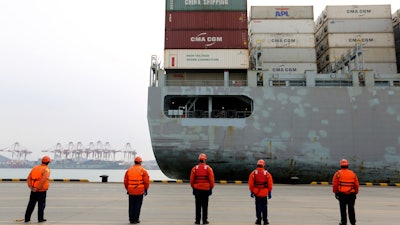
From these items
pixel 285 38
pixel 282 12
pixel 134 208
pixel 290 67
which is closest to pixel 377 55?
pixel 290 67

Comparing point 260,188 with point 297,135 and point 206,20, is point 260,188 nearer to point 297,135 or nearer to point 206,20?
point 297,135

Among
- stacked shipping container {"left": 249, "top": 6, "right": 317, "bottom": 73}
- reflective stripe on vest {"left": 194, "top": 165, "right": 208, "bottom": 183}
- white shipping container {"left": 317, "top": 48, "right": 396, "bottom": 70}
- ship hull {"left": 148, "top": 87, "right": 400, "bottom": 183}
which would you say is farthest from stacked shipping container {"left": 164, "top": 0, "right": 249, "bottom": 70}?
reflective stripe on vest {"left": 194, "top": 165, "right": 208, "bottom": 183}

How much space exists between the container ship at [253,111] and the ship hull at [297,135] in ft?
0.24

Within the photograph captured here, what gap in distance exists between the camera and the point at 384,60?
89.0 feet

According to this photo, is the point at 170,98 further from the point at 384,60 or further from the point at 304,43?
the point at 384,60

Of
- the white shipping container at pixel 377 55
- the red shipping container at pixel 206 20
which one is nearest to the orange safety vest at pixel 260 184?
the red shipping container at pixel 206 20

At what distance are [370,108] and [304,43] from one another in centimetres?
780

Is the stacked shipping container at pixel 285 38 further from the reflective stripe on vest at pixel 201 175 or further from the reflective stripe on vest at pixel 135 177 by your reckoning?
the reflective stripe on vest at pixel 135 177

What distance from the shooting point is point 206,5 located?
2552cm

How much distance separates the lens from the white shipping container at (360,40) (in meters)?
27.4

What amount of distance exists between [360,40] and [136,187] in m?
26.3

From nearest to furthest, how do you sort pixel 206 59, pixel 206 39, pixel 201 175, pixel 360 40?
pixel 201 175 < pixel 206 59 < pixel 206 39 < pixel 360 40

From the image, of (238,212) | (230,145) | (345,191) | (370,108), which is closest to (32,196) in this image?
(238,212)

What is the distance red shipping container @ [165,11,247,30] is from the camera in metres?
25.1
